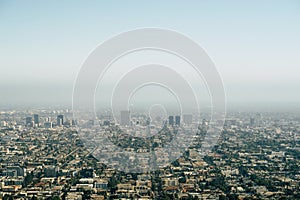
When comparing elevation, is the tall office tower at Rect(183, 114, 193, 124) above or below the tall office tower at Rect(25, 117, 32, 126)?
above

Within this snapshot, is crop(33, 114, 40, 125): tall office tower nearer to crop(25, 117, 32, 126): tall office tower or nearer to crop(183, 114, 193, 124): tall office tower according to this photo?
crop(25, 117, 32, 126): tall office tower

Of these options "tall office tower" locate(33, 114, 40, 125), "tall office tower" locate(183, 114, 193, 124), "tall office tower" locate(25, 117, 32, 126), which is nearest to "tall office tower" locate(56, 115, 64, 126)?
"tall office tower" locate(33, 114, 40, 125)

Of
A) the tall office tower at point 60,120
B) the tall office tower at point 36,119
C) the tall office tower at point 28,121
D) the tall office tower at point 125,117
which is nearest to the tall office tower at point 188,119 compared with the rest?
the tall office tower at point 125,117

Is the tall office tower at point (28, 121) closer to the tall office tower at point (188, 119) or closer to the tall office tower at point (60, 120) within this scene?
the tall office tower at point (60, 120)

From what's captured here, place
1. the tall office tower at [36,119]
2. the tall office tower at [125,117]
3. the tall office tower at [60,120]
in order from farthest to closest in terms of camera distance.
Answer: the tall office tower at [36,119] → the tall office tower at [60,120] → the tall office tower at [125,117]

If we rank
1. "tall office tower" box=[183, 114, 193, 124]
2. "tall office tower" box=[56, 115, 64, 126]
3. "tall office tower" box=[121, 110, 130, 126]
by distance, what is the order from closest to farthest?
"tall office tower" box=[121, 110, 130, 126] < "tall office tower" box=[183, 114, 193, 124] < "tall office tower" box=[56, 115, 64, 126]

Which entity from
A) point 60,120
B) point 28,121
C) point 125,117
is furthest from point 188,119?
point 28,121

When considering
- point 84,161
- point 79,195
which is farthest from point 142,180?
point 84,161

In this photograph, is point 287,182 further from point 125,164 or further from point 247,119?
point 247,119

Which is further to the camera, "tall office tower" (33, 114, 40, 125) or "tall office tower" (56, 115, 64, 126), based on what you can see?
"tall office tower" (33, 114, 40, 125)

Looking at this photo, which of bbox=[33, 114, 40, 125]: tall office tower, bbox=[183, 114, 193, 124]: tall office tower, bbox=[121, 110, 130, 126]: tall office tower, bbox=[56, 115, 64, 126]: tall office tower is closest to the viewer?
bbox=[121, 110, 130, 126]: tall office tower

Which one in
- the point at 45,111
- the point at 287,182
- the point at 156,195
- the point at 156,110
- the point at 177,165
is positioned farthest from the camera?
the point at 45,111
